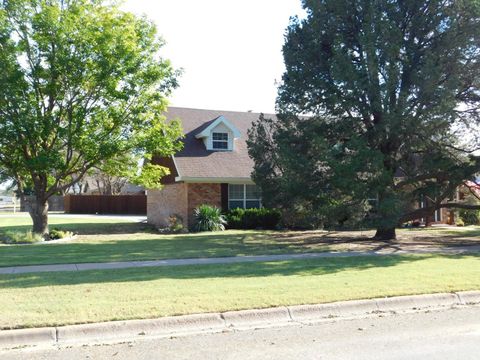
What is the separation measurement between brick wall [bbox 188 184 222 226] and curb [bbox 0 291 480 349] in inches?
670

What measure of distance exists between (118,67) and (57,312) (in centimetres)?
1396

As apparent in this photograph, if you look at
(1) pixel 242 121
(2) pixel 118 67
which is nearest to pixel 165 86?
(2) pixel 118 67

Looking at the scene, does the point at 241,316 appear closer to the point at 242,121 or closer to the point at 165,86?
the point at 165,86

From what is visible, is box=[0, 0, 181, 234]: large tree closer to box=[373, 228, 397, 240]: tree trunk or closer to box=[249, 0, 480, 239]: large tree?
box=[249, 0, 480, 239]: large tree

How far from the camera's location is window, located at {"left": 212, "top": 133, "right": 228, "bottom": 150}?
27203 mm

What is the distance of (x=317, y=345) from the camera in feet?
21.1

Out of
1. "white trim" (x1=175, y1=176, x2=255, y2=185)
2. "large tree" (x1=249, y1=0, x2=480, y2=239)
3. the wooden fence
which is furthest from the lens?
the wooden fence

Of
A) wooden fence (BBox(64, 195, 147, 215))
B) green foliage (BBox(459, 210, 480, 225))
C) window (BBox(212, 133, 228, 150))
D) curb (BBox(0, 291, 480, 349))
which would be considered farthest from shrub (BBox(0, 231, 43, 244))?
wooden fence (BBox(64, 195, 147, 215))

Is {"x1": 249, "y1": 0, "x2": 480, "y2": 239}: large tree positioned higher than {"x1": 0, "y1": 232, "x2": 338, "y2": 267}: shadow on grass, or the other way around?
{"x1": 249, "y1": 0, "x2": 480, "y2": 239}: large tree

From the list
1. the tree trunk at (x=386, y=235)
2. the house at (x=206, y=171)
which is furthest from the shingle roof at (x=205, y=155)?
the tree trunk at (x=386, y=235)

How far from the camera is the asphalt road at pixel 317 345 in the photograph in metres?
5.98

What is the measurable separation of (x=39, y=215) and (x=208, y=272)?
41.0 ft

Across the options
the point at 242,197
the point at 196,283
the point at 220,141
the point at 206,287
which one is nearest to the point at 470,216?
the point at 242,197

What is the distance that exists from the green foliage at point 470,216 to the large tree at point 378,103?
1198cm
